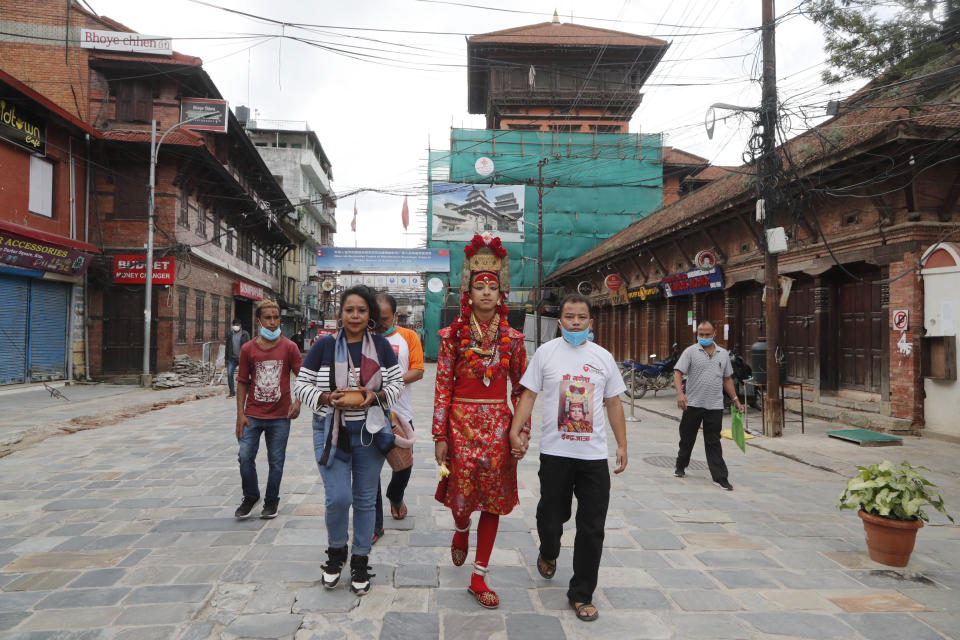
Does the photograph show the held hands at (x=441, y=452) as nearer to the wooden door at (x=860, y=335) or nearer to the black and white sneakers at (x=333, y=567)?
the black and white sneakers at (x=333, y=567)

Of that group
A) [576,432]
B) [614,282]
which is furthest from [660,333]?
[576,432]

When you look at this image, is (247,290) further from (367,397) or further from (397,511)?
(367,397)

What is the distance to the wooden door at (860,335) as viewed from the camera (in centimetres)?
1057

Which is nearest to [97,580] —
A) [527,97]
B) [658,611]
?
[658,611]

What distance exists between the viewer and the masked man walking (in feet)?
16.2

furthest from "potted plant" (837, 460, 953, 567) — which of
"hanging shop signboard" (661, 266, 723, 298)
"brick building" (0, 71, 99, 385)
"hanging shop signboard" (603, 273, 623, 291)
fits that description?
"hanging shop signboard" (603, 273, 623, 291)

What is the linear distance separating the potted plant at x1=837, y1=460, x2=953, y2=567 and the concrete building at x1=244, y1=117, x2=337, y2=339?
3709 cm

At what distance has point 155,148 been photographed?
18203 millimetres

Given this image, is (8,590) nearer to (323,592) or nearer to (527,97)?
(323,592)

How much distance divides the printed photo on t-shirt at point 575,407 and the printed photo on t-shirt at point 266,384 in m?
2.60

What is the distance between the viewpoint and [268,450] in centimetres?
499

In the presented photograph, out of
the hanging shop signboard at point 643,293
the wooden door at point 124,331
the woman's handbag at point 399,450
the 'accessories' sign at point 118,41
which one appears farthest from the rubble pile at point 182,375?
the woman's handbag at point 399,450

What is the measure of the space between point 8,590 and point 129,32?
2111 centimetres

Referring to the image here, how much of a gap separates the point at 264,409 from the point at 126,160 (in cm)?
1795
